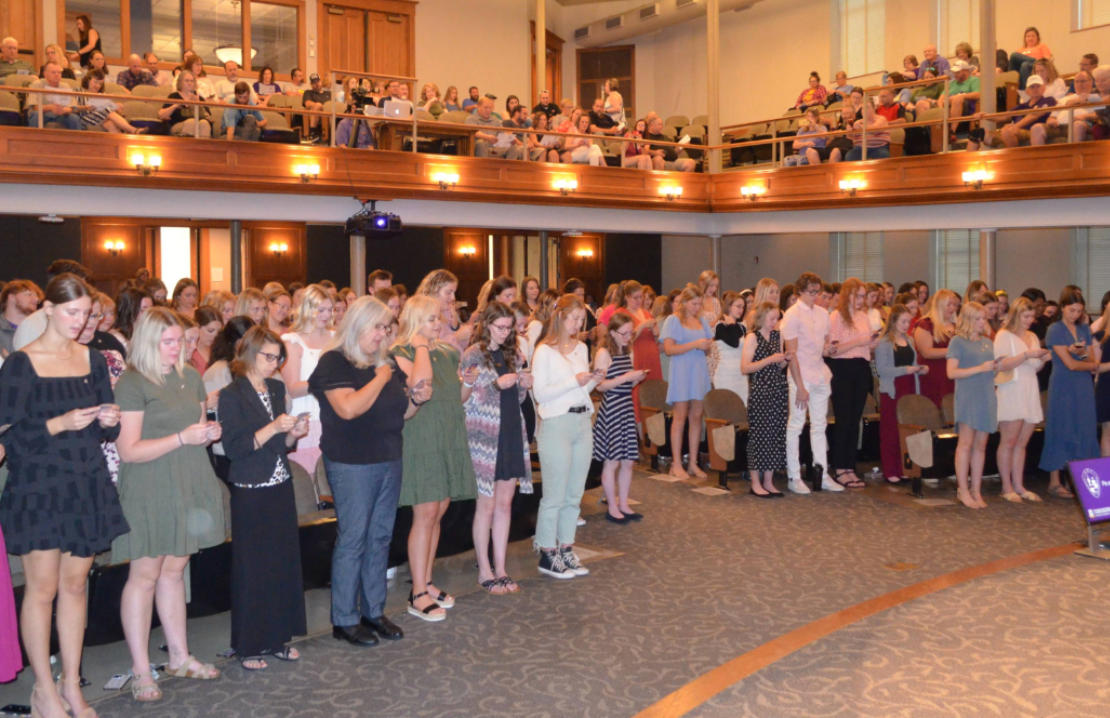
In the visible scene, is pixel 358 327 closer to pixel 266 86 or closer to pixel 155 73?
pixel 155 73

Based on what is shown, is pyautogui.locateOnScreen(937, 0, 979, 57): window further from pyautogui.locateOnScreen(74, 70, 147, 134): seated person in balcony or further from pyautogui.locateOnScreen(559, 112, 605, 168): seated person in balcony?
pyautogui.locateOnScreen(74, 70, 147, 134): seated person in balcony

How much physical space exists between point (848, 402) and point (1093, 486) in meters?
2.10

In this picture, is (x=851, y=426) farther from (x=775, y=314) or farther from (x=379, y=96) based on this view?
(x=379, y=96)

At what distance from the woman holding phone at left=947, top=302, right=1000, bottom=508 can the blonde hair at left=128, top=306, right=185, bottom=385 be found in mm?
5182

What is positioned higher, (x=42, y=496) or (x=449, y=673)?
(x=42, y=496)

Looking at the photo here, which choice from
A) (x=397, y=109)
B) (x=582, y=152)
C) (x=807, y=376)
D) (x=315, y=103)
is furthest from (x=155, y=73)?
(x=807, y=376)

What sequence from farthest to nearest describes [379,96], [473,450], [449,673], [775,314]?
[379,96]
[775,314]
[473,450]
[449,673]

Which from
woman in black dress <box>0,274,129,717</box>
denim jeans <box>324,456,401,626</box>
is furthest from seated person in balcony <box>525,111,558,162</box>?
woman in black dress <box>0,274,129,717</box>

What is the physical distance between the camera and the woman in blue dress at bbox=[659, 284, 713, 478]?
24.8 ft

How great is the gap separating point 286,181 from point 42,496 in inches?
366

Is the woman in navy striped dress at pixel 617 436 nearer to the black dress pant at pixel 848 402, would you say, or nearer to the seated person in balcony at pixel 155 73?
the black dress pant at pixel 848 402

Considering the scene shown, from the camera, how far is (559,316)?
5219mm

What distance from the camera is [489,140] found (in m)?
13.7

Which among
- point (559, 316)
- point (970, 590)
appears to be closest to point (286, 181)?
point (559, 316)
